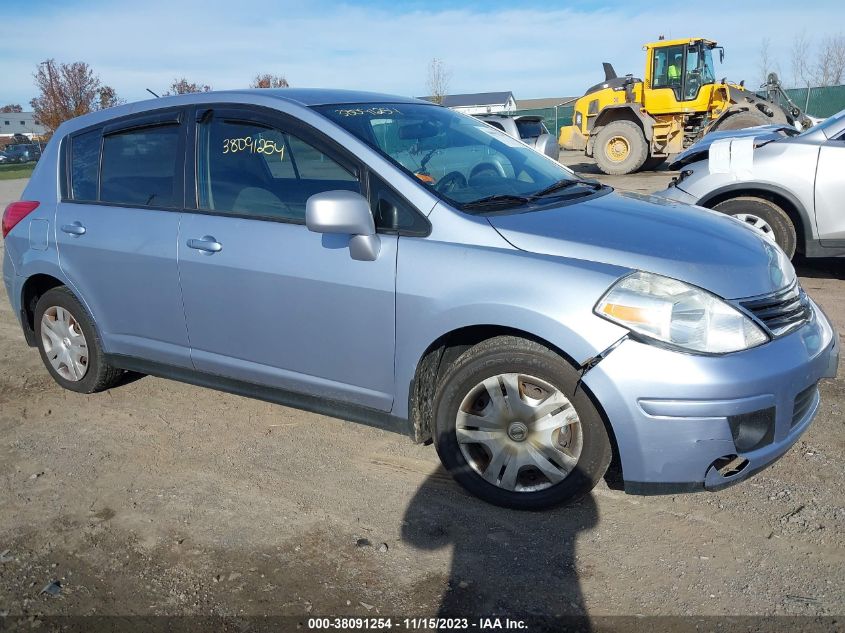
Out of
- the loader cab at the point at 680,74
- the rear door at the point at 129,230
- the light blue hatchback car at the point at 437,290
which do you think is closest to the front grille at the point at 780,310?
the light blue hatchback car at the point at 437,290

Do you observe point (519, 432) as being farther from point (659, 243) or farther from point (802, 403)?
point (802, 403)

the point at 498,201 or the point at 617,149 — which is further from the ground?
the point at 617,149

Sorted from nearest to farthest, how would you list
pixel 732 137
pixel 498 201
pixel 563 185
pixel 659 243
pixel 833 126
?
pixel 659 243, pixel 498 201, pixel 563 185, pixel 833 126, pixel 732 137

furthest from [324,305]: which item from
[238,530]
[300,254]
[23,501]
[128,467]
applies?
[23,501]

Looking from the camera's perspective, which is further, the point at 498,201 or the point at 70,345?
the point at 70,345

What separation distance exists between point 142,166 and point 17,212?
1.08m

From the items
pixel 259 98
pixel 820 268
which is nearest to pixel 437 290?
pixel 259 98

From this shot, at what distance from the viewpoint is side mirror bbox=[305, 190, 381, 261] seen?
3.06 m

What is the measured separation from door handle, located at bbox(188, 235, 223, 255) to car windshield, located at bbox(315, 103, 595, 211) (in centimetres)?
82

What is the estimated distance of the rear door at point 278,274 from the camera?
3279 mm

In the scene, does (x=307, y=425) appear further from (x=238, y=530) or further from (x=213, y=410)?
(x=238, y=530)

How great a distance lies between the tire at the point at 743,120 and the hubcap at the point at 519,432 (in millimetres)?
15143

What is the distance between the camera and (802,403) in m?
2.96

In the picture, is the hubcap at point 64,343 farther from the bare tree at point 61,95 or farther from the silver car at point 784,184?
the bare tree at point 61,95
